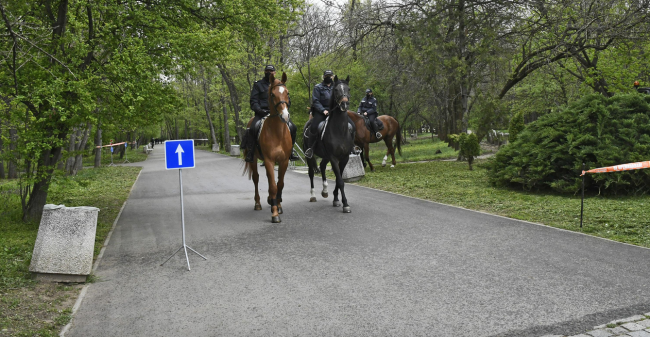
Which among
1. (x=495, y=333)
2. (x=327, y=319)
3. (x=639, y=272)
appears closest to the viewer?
(x=495, y=333)

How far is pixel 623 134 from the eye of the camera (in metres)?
11.5

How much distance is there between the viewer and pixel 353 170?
57.0 feet

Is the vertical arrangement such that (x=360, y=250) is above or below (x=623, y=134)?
below

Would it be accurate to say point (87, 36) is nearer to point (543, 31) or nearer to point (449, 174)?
point (449, 174)

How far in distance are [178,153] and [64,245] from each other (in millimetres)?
1990

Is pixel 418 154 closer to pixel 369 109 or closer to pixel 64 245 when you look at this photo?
pixel 369 109

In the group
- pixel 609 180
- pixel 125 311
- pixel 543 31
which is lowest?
pixel 125 311

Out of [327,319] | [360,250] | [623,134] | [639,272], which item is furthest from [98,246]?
[623,134]

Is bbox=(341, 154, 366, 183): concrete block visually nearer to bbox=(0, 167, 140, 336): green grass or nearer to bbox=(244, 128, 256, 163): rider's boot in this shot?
bbox=(244, 128, 256, 163): rider's boot

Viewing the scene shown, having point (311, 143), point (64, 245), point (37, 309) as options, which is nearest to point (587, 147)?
point (311, 143)

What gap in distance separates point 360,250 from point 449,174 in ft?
35.7

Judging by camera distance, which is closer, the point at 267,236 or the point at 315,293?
the point at 315,293

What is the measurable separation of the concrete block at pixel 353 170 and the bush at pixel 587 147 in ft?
17.0

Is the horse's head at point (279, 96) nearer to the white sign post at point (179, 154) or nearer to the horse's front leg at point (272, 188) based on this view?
the horse's front leg at point (272, 188)
